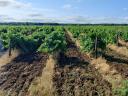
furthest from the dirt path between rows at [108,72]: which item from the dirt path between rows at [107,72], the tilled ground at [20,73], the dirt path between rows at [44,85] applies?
the tilled ground at [20,73]

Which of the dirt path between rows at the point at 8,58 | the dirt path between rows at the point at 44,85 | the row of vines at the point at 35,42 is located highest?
the row of vines at the point at 35,42

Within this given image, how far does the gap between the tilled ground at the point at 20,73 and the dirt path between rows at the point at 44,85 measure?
440mm

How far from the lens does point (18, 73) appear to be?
83.5 ft

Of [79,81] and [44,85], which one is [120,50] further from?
[44,85]

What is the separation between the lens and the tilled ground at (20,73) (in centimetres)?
2080

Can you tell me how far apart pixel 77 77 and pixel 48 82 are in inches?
92.5

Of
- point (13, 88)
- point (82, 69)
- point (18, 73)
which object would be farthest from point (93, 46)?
point (13, 88)

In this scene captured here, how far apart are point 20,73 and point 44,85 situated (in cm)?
504

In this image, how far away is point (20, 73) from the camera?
25.5 metres

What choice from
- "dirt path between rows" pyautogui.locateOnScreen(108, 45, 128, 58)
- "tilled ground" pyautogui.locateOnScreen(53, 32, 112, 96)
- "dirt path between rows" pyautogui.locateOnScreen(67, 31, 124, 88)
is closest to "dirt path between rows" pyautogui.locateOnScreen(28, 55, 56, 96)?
"tilled ground" pyautogui.locateOnScreen(53, 32, 112, 96)

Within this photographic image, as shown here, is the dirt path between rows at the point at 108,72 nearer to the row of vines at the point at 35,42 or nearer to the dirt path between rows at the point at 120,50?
the row of vines at the point at 35,42

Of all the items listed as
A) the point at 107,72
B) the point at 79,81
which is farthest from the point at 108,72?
the point at 79,81

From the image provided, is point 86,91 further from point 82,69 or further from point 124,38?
point 124,38

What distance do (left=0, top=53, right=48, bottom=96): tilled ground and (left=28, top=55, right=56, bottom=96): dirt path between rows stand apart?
0.44m
